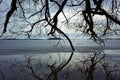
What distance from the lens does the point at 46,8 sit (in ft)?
22.2

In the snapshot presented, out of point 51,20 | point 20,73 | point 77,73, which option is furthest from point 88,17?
point 20,73

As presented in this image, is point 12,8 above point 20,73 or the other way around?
above

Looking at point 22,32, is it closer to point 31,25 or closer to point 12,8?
point 31,25

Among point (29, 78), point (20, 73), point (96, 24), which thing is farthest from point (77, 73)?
point (96, 24)

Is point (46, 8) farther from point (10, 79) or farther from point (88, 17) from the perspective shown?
point (10, 79)

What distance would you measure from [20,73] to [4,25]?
42.4 feet

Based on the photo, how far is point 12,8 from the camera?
5.91 m

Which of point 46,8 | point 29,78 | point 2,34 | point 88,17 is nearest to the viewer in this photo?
point 88,17

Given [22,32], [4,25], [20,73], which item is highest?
[4,25]

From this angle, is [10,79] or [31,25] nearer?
[31,25]

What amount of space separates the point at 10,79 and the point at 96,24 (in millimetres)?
11256

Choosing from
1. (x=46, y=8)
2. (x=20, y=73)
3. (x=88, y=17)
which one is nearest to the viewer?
(x=88, y=17)

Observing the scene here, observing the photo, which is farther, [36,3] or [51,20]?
[36,3]

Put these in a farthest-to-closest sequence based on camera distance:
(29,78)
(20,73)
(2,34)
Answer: (20,73) → (29,78) → (2,34)
